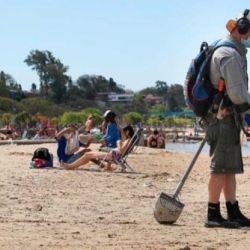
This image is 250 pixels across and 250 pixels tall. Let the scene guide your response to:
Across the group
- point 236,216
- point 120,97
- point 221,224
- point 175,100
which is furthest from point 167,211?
point 175,100

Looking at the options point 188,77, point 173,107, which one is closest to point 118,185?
point 188,77

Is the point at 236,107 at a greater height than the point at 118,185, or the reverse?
the point at 236,107

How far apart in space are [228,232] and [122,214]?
1.37 metres

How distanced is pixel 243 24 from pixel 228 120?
2.97ft

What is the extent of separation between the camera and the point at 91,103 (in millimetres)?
159750

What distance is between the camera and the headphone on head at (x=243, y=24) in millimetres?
6613

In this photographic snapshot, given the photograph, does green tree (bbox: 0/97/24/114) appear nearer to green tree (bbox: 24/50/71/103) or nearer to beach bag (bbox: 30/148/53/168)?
green tree (bbox: 24/50/71/103)

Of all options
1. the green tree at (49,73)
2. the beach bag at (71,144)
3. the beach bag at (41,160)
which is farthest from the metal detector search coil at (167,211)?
the green tree at (49,73)

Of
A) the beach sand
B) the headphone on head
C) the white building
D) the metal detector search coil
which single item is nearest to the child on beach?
the beach sand

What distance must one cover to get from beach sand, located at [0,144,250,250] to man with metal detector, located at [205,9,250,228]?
0.27 m

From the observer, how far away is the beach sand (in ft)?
17.8

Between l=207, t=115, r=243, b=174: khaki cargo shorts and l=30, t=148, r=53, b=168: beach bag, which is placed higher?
l=207, t=115, r=243, b=174: khaki cargo shorts

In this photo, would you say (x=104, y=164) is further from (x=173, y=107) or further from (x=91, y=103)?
(x=173, y=107)

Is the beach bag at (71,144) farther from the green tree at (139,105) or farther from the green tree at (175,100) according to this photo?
the green tree at (175,100)
